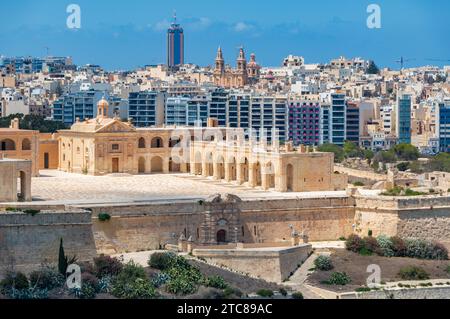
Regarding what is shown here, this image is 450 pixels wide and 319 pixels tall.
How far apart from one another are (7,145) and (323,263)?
13.4 m

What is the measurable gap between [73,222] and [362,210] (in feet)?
29.0

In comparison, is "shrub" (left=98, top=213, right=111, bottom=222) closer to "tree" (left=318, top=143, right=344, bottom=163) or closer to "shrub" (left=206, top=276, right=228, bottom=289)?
"shrub" (left=206, top=276, right=228, bottom=289)

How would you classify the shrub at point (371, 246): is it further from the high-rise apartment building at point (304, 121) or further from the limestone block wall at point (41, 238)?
the high-rise apartment building at point (304, 121)

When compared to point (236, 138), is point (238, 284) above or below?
below

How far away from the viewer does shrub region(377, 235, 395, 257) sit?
4072 centimetres

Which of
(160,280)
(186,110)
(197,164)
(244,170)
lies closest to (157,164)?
(197,164)

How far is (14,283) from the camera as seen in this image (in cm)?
3516

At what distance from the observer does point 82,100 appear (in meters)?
82.0

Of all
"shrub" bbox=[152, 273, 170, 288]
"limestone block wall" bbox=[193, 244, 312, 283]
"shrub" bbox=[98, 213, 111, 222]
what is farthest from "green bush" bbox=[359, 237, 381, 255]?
"shrub" bbox=[98, 213, 111, 222]

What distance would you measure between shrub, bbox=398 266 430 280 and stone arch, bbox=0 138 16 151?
14.5 metres

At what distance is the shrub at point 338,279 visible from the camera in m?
38.2

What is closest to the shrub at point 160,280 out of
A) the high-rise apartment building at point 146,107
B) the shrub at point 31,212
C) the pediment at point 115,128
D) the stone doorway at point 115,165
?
the shrub at point 31,212
